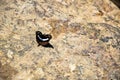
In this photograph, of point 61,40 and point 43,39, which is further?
point 61,40

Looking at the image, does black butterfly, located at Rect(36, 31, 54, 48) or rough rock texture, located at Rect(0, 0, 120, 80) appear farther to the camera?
black butterfly, located at Rect(36, 31, 54, 48)

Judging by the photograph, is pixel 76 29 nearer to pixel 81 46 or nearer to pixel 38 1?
pixel 81 46

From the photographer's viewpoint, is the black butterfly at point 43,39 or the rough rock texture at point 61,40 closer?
the rough rock texture at point 61,40

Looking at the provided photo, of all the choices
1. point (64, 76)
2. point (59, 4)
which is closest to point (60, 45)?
point (64, 76)
